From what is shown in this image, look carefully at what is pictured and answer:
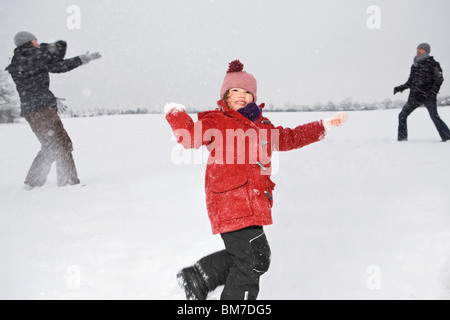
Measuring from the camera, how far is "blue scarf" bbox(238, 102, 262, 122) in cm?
206

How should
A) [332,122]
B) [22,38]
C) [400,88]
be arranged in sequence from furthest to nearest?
[400,88], [22,38], [332,122]

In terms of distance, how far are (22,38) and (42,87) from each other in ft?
2.13

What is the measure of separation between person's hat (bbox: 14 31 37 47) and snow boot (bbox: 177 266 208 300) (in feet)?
13.4

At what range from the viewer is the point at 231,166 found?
76.0 inches

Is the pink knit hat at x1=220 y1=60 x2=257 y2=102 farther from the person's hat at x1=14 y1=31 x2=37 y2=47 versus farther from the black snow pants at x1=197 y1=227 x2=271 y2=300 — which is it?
the person's hat at x1=14 y1=31 x2=37 y2=47

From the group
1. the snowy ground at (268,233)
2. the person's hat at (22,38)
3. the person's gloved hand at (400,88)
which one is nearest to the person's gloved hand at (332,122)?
the snowy ground at (268,233)

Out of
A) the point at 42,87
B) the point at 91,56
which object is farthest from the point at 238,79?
the point at 42,87

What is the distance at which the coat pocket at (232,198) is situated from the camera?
6.27 feet

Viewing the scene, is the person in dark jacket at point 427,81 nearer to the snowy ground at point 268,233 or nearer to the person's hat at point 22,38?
the snowy ground at point 268,233

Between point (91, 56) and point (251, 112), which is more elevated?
point (91, 56)

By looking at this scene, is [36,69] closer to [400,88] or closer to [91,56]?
[91,56]

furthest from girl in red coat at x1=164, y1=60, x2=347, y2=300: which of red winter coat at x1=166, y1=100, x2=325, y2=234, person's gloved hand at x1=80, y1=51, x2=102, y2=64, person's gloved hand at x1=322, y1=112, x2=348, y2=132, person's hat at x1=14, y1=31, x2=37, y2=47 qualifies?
person's hat at x1=14, y1=31, x2=37, y2=47
